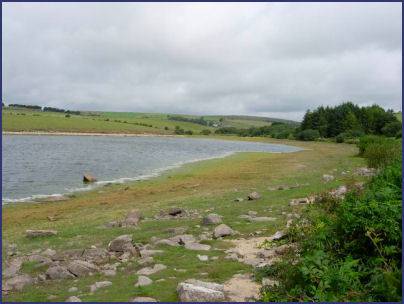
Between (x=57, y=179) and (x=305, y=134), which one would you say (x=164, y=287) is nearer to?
(x=57, y=179)

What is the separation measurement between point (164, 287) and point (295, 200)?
11.8 meters

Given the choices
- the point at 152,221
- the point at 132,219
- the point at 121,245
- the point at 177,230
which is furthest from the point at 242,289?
the point at 132,219

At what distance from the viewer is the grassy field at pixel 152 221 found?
9977 millimetres

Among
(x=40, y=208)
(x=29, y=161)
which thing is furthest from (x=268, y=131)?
(x=40, y=208)

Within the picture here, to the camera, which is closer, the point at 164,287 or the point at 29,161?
the point at 164,287

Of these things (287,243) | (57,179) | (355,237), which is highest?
(355,237)

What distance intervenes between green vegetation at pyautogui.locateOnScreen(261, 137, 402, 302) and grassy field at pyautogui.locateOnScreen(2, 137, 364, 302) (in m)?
1.97

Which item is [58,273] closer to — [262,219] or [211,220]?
[211,220]

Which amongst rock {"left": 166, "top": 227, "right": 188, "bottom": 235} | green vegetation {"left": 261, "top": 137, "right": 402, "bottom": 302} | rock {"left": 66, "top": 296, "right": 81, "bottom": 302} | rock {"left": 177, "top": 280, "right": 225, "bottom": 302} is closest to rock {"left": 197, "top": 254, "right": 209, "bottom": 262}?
green vegetation {"left": 261, "top": 137, "right": 402, "bottom": 302}

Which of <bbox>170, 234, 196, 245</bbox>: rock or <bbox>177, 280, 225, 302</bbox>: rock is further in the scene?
<bbox>170, 234, 196, 245</bbox>: rock

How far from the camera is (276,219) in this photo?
54.2 ft

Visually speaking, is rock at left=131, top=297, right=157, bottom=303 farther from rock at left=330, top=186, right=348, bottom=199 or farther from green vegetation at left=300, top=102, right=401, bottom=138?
green vegetation at left=300, top=102, right=401, bottom=138

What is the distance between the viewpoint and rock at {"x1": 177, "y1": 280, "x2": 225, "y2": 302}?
28.0ft

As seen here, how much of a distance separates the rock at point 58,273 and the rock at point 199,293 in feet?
10.8
